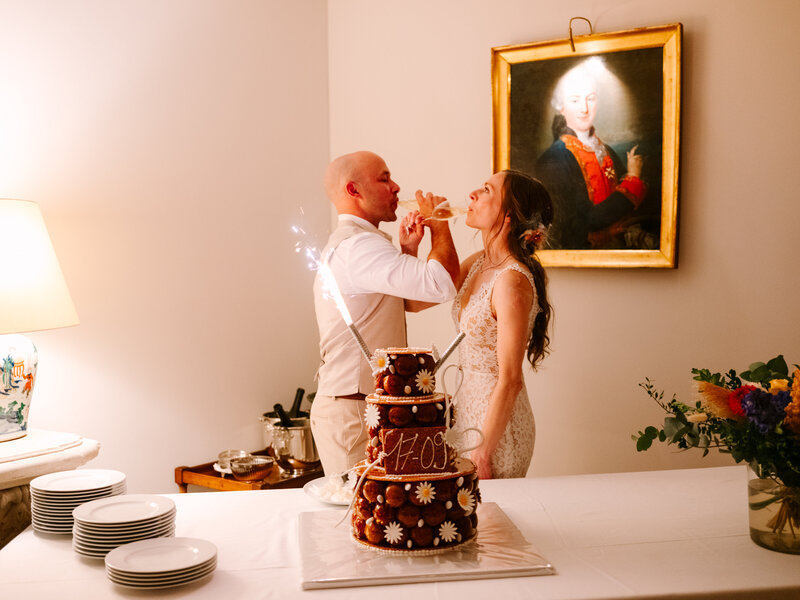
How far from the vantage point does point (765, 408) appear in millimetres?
1449

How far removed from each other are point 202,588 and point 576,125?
8.23 ft

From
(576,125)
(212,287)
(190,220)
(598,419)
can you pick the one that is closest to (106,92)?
(190,220)

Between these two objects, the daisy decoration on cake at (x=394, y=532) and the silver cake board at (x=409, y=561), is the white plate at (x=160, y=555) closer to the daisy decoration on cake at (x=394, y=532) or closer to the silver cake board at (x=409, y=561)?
the silver cake board at (x=409, y=561)

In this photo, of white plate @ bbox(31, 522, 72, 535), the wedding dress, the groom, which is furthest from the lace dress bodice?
white plate @ bbox(31, 522, 72, 535)

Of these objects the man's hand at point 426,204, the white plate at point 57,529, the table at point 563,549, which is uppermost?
the man's hand at point 426,204

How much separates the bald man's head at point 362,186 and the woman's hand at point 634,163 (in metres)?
1.07

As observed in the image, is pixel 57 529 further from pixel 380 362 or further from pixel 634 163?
pixel 634 163

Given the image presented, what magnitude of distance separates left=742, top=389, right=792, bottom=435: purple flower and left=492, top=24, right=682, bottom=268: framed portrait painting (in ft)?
5.36

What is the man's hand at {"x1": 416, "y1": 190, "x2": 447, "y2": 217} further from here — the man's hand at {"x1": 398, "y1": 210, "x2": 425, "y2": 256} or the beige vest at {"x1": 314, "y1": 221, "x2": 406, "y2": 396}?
the beige vest at {"x1": 314, "y1": 221, "x2": 406, "y2": 396}

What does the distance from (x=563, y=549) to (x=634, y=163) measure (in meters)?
2.01

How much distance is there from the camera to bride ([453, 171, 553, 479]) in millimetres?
2229

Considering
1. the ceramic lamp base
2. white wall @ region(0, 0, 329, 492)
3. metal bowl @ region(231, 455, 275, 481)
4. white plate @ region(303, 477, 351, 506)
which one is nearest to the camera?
white plate @ region(303, 477, 351, 506)

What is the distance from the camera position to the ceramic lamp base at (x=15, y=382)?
233 centimetres

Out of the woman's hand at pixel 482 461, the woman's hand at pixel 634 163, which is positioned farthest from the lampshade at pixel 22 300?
the woman's hand at pixel 634 163
